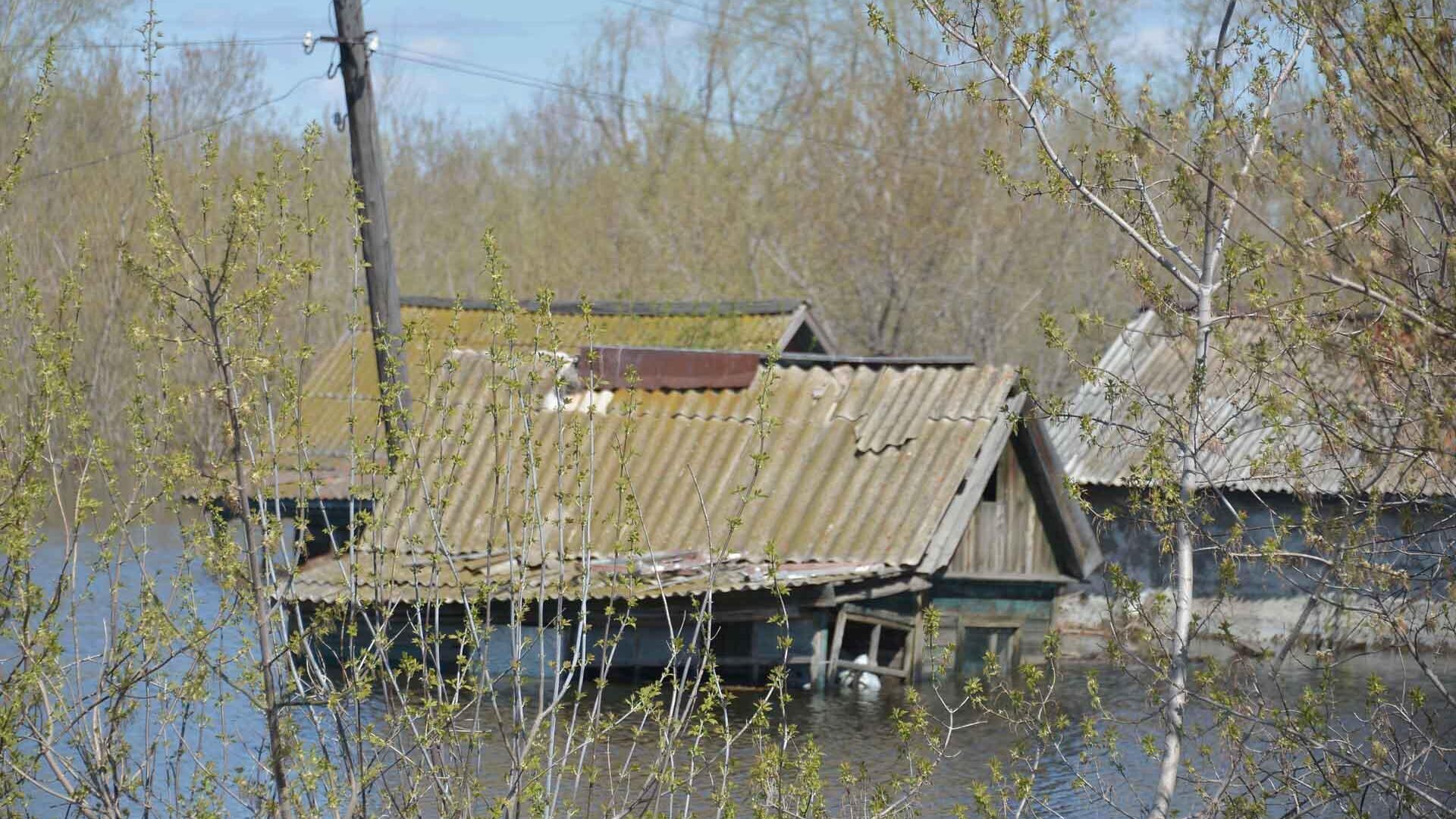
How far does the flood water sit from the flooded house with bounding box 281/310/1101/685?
73 centimetres

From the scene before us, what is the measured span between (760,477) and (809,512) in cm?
91

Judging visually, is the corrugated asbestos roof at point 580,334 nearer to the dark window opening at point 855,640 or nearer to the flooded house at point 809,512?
the flooded house at point 809,512

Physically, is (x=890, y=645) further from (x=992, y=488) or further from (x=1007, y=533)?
(x=992, y=488)

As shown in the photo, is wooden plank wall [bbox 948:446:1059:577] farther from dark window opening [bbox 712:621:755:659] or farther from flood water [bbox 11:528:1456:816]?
dark window opening [bbox 712:621:755:659]

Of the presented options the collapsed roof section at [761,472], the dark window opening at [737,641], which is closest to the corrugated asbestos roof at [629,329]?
the collapsed roof section at [761,472]

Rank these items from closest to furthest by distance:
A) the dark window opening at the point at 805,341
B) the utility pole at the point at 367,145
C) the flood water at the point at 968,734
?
1. the flood water at the point at 968,734
2. the utility pole at the point at 367,145
3. the dark window opening at the point at 805,341

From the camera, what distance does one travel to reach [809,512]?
16625mm

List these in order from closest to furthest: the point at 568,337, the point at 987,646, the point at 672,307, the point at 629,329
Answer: the point at 987,646 < the point at 568,337 < the point at 629,329 < the point at 672,307

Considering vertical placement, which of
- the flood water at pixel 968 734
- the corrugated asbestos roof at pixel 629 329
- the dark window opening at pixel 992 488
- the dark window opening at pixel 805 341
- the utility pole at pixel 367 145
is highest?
the utility pole at pixel 367 145

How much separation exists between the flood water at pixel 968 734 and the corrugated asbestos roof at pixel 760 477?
4.54ft

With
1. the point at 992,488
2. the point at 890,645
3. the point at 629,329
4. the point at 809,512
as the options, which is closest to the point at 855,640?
the point at 890,645

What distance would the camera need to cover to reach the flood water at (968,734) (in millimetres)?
12258

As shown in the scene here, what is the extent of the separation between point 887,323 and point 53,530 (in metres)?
15.5

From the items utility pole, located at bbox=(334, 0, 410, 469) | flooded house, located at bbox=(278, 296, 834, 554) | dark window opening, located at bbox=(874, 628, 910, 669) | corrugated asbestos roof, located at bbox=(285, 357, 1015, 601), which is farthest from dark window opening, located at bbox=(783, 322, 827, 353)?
utility pole, located at bbox=(334, 0, 410, 469)
